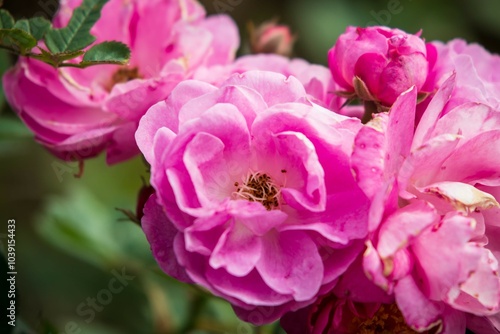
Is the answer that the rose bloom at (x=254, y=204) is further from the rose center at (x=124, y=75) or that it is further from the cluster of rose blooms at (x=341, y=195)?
the rose center at (x=124, y=75)

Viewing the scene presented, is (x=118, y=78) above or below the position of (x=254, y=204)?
below

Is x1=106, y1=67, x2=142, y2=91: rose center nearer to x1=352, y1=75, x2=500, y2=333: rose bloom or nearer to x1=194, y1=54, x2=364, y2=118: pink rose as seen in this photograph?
x1=194, y1=54, x2=364, y2=118: pink rose

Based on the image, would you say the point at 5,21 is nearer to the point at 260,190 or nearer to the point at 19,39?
the point at 19,39

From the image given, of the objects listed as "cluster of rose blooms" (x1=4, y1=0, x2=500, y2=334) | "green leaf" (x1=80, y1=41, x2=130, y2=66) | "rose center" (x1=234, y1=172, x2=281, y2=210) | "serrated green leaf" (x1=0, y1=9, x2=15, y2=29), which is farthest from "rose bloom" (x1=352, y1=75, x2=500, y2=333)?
"serrated green leaf" (x1=0, y1=9, x2=15, y2=29)

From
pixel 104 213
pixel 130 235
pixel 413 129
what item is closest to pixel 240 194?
pixel 413 129

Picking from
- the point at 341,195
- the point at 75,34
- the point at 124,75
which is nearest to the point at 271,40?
the point at 124,75

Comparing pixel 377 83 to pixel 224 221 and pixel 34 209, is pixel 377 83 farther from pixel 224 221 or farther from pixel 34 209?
pixel 34 209
